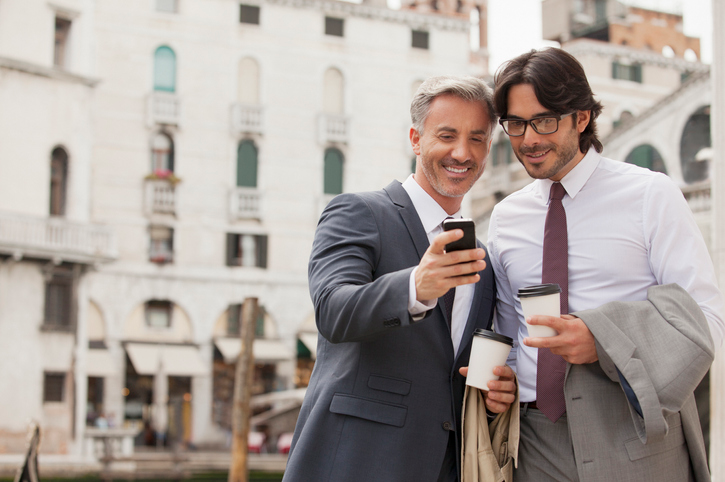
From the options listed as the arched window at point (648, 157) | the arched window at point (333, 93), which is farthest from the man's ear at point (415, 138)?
the arched window at point (333, 93)

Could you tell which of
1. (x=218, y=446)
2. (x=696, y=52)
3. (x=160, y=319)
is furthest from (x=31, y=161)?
(x=696, y=52)

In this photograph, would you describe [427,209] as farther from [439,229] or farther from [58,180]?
[58,180]

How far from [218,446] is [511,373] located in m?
21.9

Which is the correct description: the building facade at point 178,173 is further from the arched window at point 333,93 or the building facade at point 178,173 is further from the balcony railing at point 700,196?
the balcony railing at point 700,196

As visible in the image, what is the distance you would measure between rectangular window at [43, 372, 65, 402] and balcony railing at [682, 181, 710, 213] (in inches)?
537

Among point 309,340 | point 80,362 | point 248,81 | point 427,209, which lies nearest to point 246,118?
point 248,81

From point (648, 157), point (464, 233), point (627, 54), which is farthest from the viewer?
point (627, 54)

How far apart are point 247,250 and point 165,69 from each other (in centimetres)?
546

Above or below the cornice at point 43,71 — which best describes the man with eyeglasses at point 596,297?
below

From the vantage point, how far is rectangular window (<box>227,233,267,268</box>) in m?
24.6

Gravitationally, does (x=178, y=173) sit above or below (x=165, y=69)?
below

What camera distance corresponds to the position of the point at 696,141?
20.7m

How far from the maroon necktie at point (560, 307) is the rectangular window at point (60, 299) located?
18.7 metres

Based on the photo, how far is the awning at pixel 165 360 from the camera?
2247cm
